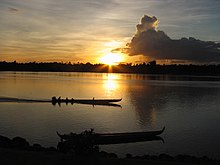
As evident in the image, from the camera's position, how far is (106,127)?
1398 inches

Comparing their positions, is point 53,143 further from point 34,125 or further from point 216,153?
point 216,153

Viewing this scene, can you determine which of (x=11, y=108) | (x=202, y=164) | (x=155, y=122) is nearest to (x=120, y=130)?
(x=155, y=122)

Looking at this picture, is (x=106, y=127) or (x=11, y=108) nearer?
(x=106, y=127)

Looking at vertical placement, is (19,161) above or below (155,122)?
above

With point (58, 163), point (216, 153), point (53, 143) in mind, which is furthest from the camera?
point (53, 143)

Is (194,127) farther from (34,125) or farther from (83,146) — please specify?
(83,146)

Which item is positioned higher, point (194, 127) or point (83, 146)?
point (83, 146)

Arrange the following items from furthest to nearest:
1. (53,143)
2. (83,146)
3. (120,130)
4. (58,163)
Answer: (120,130) → (53,143) → (83,146) → (58,163)

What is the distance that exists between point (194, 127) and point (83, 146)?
2420 cm

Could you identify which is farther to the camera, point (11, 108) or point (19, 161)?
point (11, 108)

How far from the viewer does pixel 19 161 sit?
15.2 metres

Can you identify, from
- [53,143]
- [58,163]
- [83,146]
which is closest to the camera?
[58,163]

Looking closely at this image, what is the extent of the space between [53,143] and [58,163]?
39.6 ft

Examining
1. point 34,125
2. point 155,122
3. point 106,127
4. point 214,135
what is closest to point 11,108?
point 34,125
